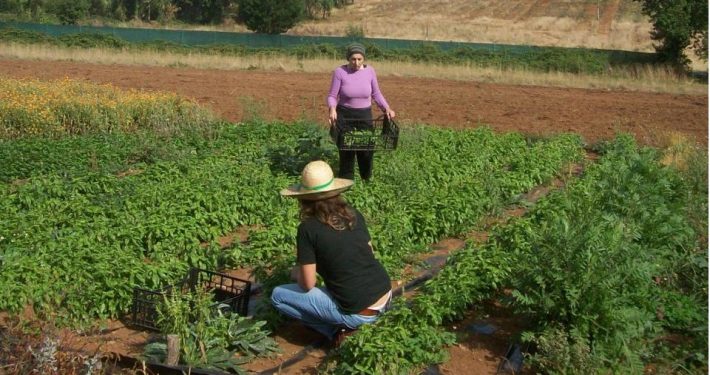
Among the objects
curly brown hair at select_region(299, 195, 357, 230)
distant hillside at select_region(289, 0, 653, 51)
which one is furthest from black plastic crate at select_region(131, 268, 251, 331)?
distant hillside at select_region(289, 0, 653, 51)

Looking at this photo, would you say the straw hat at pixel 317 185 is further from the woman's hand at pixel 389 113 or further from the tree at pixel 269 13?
the tree at pixel 269 13

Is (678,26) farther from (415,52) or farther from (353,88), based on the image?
(353,88)

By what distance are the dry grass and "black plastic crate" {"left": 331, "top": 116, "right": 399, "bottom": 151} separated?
767 inches

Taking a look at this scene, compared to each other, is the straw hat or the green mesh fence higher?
the straw hat

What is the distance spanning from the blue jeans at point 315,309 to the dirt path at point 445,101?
374 inches

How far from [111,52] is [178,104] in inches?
863

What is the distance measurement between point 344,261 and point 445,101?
16.4m

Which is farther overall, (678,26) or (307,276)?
(678,26)

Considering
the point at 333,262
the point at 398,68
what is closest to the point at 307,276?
the point at 333,262

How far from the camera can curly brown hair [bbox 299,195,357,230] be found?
19.1 ft

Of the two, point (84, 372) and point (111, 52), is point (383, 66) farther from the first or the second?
point (84, 372)

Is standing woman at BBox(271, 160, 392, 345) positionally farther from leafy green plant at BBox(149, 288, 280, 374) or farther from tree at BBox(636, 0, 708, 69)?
tree at BBox(636, 0, 708, 69)

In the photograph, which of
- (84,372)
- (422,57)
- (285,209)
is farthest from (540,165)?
(422,57)

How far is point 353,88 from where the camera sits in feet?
33.4
